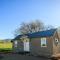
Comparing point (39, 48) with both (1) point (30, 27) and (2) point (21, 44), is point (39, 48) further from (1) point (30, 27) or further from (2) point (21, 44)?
(1) point (30, 27)

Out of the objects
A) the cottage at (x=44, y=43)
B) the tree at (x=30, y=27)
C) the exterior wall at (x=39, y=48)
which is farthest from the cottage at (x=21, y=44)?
the tree at (x=30, y=27)

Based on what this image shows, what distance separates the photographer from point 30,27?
204 feet

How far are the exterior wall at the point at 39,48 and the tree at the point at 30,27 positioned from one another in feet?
94.0

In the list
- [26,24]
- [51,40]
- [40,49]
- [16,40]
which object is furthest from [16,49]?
[26,24]

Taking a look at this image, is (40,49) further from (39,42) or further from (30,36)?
(30,36)

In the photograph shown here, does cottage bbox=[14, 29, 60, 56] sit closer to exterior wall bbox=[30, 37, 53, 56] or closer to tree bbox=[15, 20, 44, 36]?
exterior wall bbox=[30, 37, 53, 56]

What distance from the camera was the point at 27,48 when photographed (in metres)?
33.8

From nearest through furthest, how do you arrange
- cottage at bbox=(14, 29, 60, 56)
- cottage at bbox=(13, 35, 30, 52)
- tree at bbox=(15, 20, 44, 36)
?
cottage at bbox=(14, 29, 60, 56) < cottage at bbox=(13, 35, 30, 52) < tree at bbox=(15, 20, 44, 36)

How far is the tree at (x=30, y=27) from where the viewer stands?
6106 centimetres

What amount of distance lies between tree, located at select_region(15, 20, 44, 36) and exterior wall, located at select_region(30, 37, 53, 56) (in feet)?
94.0

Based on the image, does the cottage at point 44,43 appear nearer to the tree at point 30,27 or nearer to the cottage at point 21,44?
the cottage at point 21,44

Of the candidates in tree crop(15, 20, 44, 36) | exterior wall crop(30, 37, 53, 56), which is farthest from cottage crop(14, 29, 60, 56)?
tree crop(15, 20, 44, 36)

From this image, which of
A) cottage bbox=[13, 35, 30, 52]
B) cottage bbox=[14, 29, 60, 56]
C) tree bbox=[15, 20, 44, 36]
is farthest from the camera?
tree bbox=[15, 20, 44, 36]

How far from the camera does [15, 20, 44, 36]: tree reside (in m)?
61.1
